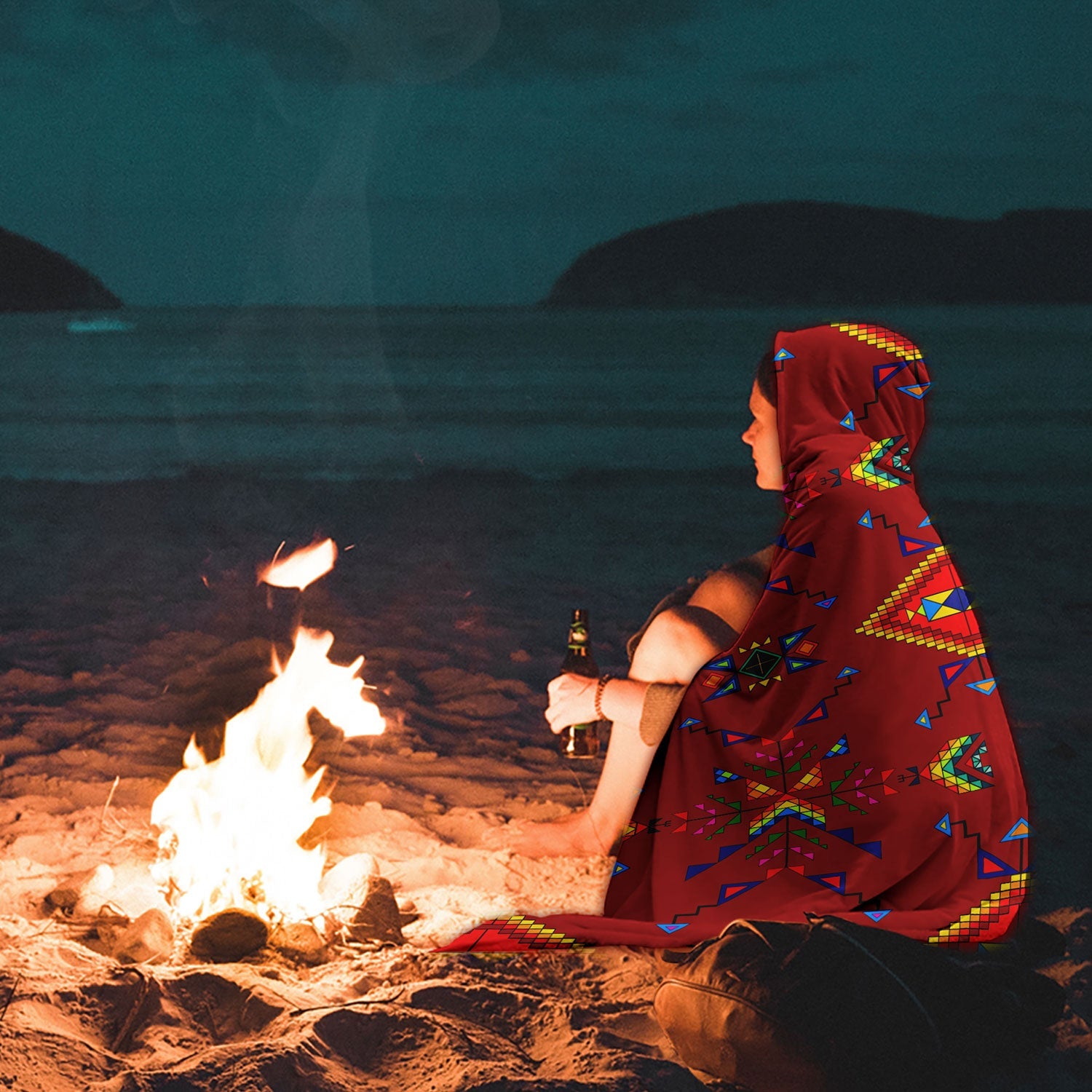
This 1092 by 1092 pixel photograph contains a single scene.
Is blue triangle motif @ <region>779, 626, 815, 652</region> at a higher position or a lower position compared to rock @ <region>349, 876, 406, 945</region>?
higher

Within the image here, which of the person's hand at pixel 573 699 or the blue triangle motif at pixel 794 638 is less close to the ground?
the blue triangle motif at pixel 794 638

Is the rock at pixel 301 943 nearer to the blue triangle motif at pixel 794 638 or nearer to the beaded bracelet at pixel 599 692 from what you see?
the beaded bracelet at pixel 599 692

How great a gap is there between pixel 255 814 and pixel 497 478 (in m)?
10.4

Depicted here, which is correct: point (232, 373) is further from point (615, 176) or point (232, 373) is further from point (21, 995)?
point (615, 176)

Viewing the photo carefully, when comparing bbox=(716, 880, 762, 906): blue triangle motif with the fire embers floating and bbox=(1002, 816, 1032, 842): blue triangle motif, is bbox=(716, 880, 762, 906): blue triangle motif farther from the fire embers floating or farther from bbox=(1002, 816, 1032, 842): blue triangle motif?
the fire embers floating

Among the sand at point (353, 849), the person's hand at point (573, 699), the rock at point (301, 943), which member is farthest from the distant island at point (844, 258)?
the rock at point (301, 943)

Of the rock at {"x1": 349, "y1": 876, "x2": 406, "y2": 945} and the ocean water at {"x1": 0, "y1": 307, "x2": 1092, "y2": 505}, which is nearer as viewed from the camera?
the rock at {"x1": 349, "y1": 876, "x2": 406, "y2": 945}

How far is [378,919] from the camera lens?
11.8ft

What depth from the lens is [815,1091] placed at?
2.66m

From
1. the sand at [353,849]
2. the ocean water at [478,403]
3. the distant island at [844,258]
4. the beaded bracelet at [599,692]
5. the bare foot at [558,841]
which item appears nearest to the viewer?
the sand at [353,849]

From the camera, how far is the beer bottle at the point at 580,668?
4098 millimetres

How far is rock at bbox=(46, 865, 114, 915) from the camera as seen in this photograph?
144 inches

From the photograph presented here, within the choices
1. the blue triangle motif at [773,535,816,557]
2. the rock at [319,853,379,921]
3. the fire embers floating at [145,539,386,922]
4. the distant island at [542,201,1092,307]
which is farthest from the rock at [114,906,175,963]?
the distant island at [542,201,1092,307]

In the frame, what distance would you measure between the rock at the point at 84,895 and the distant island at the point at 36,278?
7968 cm
